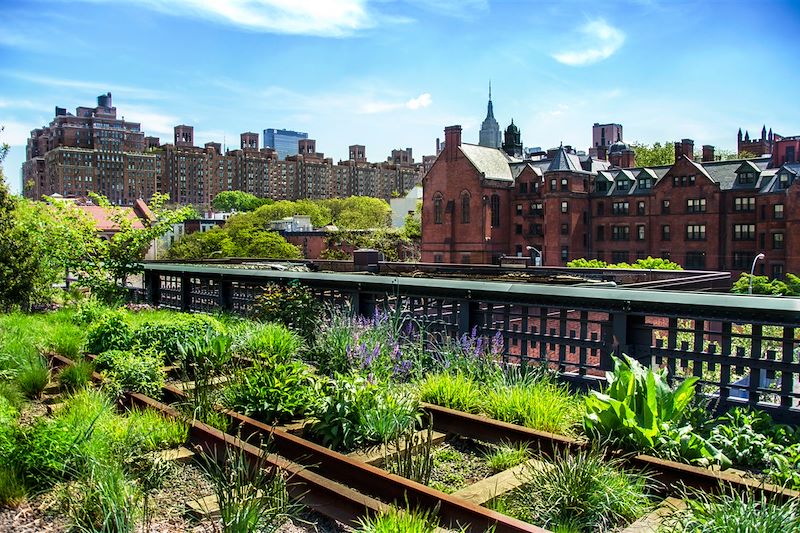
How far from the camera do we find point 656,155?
96.4 metres

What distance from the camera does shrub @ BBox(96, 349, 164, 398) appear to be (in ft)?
23.7

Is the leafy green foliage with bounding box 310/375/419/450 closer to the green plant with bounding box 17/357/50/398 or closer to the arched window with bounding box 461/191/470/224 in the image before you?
the green plant with bounding box 17/357/50/398

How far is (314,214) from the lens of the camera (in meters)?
122

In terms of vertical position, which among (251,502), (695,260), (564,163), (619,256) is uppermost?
(564,163)

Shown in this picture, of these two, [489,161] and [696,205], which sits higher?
[489,161]

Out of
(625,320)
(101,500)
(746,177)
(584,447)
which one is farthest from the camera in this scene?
(746,177)

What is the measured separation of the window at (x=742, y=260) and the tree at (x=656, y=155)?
36.8 m

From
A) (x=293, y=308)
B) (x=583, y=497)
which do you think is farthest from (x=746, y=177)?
(x=583, y=497)

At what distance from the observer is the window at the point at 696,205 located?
62.6 metres

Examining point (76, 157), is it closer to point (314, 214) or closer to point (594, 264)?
point (314, 214)

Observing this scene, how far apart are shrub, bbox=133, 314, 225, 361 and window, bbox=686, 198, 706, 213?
204 ft

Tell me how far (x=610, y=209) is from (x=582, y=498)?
69918 mm

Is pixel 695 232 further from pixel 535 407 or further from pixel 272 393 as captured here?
pixel 272 393

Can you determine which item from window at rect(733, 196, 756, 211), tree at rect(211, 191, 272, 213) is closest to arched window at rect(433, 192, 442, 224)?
window at rect(733, 196, 756, 211)
